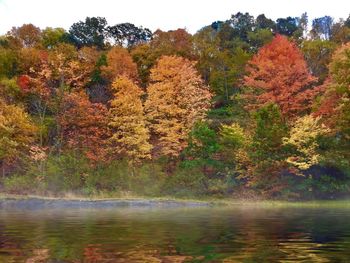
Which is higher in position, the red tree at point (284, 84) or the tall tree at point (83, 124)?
the red tree at point (284, 84)

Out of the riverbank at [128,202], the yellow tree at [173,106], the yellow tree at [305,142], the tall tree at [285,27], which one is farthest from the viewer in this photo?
the tall tree at [285,27]

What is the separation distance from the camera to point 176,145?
56.9 m

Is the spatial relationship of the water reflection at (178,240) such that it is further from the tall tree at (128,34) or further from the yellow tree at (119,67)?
the tall tree at (128,34)

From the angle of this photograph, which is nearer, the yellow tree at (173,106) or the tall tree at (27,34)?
the yellow tree at (173,106)

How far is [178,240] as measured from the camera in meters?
20.4

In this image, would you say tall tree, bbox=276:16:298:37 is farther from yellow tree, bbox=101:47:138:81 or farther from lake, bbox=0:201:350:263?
lake, bbox=0:201:350:263

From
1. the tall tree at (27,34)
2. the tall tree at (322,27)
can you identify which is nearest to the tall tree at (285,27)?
the tall tree at (322,27)

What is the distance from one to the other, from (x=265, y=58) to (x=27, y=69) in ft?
98.0

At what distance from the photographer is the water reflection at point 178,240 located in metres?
16.0

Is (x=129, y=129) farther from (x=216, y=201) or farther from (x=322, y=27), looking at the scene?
(x=322, y=27)

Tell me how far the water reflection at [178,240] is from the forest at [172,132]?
21245 mm

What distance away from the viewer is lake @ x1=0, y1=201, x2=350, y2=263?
16.0 m

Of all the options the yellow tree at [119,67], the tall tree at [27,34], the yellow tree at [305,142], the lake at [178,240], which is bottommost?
the lake at [178,240]

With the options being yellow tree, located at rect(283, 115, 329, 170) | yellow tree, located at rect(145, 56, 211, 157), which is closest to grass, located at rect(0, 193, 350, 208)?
yellow tree, located at rect(283, 115, 329, 170)
